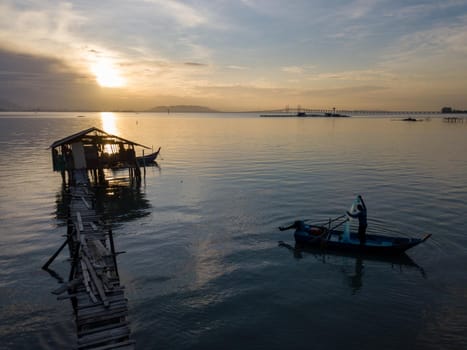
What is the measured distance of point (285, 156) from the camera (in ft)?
196

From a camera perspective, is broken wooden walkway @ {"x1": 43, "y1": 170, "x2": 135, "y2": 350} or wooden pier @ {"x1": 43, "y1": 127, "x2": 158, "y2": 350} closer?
broken wooden walkway @ {"x1": 43, "y1": 170, "x2": 135, "y2": 350}

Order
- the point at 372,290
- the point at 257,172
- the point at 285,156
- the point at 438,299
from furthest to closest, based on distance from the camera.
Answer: the point at 285,156, the point at 257,172, the point at 372,290, the point at 438,299

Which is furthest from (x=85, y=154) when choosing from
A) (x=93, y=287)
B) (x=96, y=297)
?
(x=96, y=297)

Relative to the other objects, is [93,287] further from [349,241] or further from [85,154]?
[85,154]

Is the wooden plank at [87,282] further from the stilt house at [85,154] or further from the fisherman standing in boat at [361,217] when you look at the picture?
the stilt house at [85,154]

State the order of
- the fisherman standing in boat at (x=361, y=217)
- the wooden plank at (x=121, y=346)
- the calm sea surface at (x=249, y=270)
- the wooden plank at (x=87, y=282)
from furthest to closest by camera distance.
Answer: the fisherman standing in boat at (x=361, y=217) → the calm sea surface at (x=249, y=270) → the wooden plank at (x=87, y=282) → the wooden plank at (x=121, y=346)

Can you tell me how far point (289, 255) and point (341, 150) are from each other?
51315 millimetres

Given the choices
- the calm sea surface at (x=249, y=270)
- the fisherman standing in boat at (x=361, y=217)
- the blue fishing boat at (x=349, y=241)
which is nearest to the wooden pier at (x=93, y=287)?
the calm sea surface at (x=249, y=270)

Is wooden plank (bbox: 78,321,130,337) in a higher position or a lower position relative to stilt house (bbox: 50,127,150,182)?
lower

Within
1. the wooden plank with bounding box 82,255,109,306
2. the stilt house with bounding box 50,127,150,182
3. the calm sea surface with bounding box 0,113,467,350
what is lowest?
the calm sea surface with bounding box 0,113,467,350

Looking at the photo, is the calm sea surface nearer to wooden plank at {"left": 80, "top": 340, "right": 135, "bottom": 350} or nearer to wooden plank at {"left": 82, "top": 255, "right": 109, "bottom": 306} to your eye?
wooden plank at {"left": 82, "top": 255, "right": 109, "bottom": 306}

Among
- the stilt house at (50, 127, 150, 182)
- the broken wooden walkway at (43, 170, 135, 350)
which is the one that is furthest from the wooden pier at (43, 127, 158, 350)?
the stilt house at (50, 127, 150, 182)

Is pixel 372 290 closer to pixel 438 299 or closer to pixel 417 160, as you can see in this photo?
pixel 438 299

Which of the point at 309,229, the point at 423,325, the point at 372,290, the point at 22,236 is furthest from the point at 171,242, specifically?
the point at 423,325
